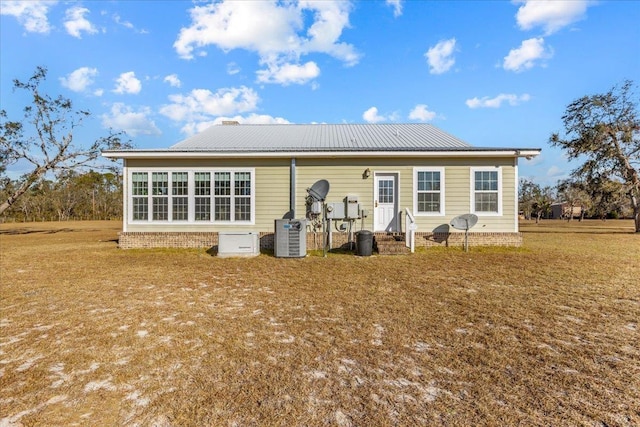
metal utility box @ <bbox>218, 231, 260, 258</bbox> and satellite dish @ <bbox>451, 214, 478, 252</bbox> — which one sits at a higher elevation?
satellite dish @ <bbox>451, 214, 478, 252</bbox>

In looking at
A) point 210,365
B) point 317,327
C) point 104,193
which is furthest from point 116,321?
point 104,193

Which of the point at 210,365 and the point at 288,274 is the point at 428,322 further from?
the point at 288,274

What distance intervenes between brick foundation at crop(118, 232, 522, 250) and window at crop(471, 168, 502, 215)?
904 millimetres

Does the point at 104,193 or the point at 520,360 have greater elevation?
the point at 104,193

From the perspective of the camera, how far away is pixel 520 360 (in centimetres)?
309

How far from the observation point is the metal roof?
1138 centimetres

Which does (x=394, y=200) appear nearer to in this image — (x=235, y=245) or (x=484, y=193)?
(x=484, y=193)

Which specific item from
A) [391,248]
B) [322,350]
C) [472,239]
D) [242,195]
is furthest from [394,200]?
[322,350]

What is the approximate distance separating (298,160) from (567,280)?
26.7ft

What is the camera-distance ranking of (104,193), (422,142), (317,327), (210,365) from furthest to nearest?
(104,193) < (422,142) < (317,327) < (210,365)

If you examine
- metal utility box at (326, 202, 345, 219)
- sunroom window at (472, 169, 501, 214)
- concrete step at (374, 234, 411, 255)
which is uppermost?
sunroom window at (472, 169, 501, 214)

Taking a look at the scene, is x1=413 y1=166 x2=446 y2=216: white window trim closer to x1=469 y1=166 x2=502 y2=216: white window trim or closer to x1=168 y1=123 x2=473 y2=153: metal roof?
x1=168 y1=123 x2=473 y2=153: metal roof

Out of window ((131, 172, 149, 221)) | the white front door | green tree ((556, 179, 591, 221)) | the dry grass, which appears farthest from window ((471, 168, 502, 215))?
green tree ((556, 179, 591, 221))

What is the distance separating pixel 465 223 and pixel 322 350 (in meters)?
8.65
